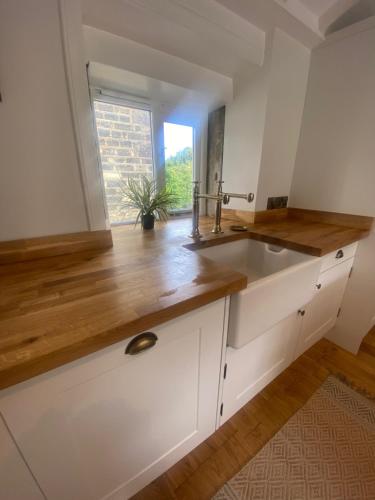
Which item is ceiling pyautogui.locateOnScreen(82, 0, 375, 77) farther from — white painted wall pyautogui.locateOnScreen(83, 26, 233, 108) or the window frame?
the window frame

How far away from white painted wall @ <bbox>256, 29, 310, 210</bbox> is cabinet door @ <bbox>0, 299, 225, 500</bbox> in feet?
3.56

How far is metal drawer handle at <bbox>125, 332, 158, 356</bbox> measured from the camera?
1.71 ft

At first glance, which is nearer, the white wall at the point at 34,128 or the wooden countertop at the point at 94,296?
the wooden countertop at the point at 94,296

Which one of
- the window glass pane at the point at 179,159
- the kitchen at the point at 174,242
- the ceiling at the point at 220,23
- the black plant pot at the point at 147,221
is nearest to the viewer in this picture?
the kitchen at the point at 174,242

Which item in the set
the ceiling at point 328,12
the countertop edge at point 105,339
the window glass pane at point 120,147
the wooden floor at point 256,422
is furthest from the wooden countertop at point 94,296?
the ceiling at point 328,12

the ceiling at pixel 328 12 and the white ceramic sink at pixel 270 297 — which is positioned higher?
the ceiling at pixel 328 12

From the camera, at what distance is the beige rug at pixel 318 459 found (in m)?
0.83

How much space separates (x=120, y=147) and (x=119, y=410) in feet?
4.17

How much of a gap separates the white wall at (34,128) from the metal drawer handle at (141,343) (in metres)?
0.61

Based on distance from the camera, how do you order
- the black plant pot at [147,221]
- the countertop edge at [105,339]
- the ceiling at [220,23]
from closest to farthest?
the countertop edge at [105,339] < the ceiling at [220,23] < the black plant pot at [147,221]

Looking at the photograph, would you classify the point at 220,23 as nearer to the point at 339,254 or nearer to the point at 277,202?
the point at 277,202

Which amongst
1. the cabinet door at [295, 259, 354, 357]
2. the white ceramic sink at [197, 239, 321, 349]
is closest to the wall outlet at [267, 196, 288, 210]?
the white ceramic sink at [197, 239, 321, 349]

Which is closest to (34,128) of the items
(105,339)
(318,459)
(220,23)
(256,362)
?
(105,339)

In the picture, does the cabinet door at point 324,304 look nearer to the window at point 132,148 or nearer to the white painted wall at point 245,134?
→ the white painted wall at point 245,134
